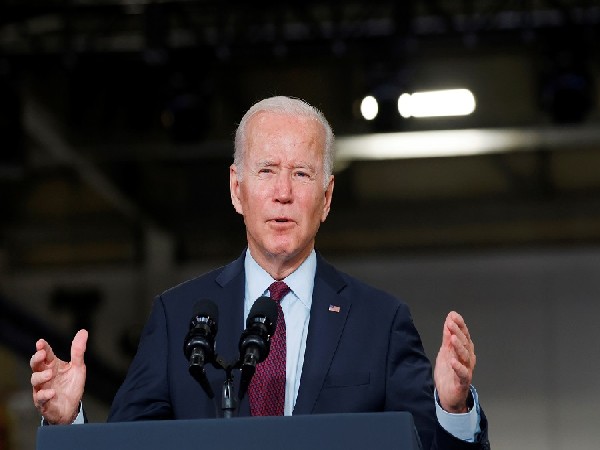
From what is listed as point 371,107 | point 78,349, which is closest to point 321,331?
point 78,349

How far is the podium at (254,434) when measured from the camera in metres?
1.52

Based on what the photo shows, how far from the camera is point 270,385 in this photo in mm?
1944

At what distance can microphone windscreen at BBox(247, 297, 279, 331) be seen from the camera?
1732 millimetres

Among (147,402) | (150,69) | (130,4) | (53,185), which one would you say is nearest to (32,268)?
(53,185)

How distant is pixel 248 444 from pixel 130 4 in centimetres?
473

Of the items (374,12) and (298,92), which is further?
(298,92)

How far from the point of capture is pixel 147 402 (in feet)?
6.52

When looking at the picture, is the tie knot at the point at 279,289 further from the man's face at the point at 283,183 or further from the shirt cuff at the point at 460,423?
the shirt cuff at the point at 460,423

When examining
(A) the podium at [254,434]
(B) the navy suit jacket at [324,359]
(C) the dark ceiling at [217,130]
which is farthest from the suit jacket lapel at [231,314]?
(C) the dark ceiling at [217,130]

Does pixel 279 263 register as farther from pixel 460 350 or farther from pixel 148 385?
pixel 460 350

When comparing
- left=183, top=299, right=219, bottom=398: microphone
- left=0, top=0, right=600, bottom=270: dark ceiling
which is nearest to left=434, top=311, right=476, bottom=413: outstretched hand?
left=183, top=299, right=219, bottom=398: microphone

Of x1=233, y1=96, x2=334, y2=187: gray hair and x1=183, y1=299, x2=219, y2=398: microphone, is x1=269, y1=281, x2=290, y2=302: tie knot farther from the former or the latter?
x1=183, y1=299, x2=219, y2=398: microphone

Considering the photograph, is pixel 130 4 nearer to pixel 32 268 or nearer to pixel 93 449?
pixel 32 268

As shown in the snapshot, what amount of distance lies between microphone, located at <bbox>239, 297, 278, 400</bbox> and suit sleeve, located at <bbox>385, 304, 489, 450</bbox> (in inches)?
12.3
